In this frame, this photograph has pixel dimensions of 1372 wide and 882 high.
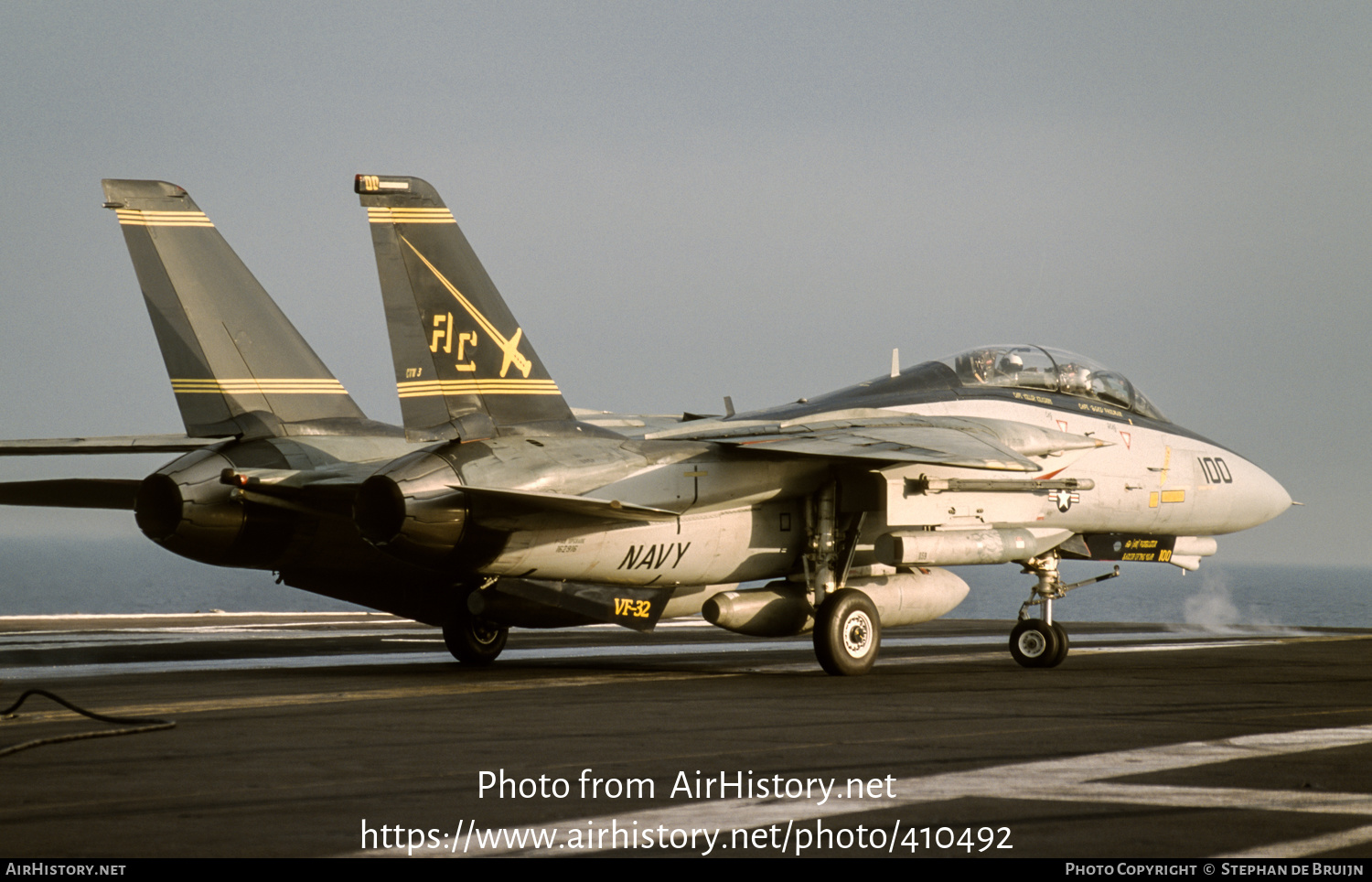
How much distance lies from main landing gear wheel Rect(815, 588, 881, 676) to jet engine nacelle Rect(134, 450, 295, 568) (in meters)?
5.74

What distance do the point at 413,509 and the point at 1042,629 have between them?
774 centimetres

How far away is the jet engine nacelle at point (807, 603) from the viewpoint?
13.8 m

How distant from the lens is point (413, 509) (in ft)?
38.9

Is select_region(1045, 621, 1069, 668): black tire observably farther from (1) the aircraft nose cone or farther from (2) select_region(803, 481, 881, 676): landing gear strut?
(1) the aircraft nose cone

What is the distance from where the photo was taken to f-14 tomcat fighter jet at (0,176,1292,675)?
41.5 feet

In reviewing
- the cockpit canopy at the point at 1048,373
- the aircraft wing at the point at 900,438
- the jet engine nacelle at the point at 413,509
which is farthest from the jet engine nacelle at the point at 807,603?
the jet engine nacelle at the point at 413,509

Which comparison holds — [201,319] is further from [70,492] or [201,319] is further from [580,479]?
[580,479]

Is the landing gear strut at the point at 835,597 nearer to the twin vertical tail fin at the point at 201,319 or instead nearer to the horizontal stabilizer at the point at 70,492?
the twin vertical tail fin at the point at 201,319

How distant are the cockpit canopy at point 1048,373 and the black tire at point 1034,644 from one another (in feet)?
9.27

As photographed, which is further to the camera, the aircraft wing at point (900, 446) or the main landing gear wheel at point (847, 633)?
the main landing gear wheel at point (847, 633)

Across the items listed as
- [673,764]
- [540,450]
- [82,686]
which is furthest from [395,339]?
[673,764]

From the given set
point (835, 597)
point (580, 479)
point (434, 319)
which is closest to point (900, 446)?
point (835, 597)

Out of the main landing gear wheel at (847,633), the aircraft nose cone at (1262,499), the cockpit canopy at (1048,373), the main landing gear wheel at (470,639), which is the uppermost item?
the cockpit canopy at (1048,373)

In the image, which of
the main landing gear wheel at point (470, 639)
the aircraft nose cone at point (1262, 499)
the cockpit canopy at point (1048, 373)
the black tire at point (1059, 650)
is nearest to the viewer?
the black tire at point (1059, 650)
